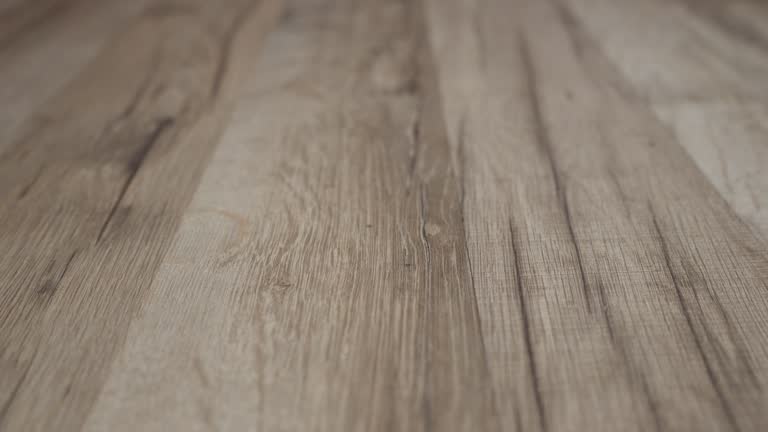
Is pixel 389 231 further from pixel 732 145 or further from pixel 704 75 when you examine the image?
pixel 704 75

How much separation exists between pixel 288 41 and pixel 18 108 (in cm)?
43

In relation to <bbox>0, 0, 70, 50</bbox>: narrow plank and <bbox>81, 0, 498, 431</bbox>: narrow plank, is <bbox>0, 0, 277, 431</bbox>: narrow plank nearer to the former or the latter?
<bbox>81, 0, 498, 431</bbox>: narrow plank

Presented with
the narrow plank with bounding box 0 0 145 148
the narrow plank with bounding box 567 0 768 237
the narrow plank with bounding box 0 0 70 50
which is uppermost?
the narrow plank with bounding box 0 0 70 50

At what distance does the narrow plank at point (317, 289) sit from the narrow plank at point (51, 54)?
0.33 m

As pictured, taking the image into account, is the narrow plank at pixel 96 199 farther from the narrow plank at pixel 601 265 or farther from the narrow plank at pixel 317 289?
the narrow plank at pixel 601 265

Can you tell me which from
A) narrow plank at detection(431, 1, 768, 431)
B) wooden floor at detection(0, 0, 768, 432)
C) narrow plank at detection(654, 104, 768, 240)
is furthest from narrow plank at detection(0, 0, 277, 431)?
narrow plank at detection(654, 104, 768, 240)

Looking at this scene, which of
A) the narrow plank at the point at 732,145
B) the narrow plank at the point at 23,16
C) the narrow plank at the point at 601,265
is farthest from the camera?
the narrow plank at the point at 23,16

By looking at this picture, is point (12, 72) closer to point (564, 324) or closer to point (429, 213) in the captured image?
point (429, 213)

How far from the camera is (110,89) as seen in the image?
38.4 inches

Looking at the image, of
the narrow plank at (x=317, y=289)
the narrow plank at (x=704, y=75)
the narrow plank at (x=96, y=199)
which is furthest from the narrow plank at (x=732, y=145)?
the narrow plank at (x=96, y=199)

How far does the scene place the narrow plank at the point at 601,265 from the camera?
495 mm

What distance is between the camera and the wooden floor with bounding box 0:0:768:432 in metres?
0.51

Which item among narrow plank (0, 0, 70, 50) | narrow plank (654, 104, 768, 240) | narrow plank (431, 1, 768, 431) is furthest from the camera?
narrow plank (0, 0, 70, 50)

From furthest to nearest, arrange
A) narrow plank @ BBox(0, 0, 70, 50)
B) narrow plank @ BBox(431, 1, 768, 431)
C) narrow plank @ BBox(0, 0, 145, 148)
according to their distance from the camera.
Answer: narrow plank @ BBox(0, 0, 70, 50) → narrow plank @ BBox(0, 0, 145, 148) → narrow plank @ BBox(431, 1, 768, 431)
